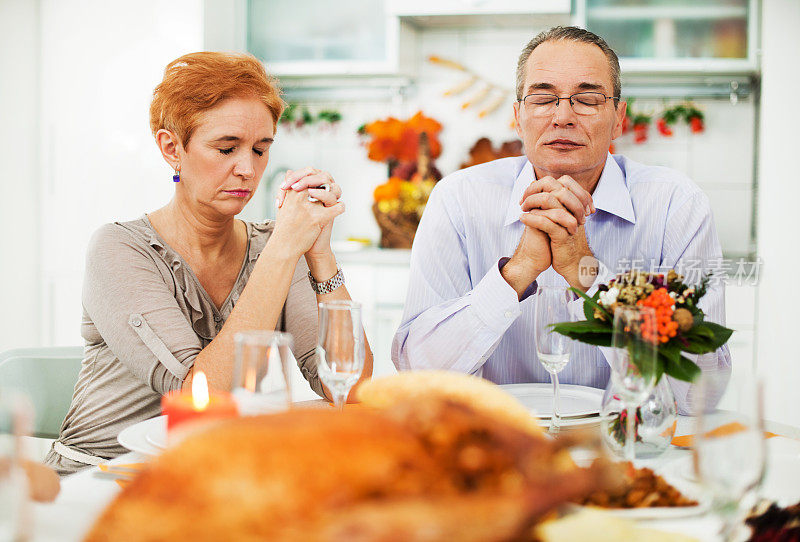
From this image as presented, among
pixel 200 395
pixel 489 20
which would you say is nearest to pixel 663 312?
pixel 200 395

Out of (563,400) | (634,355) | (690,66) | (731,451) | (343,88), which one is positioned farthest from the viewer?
(343,88)

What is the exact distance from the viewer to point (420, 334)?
4.93 ft

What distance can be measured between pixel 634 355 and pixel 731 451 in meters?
0.27

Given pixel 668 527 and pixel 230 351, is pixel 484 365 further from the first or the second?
pixel 668 527

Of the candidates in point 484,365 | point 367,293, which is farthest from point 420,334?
point 367,293

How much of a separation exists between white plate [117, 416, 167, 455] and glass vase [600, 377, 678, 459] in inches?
21.9

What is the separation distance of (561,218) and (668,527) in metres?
0.81

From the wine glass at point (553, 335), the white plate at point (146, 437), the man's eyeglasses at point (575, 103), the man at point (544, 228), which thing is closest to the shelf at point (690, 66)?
the man at point (544, 228)

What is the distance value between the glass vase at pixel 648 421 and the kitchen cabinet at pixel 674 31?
2532mm

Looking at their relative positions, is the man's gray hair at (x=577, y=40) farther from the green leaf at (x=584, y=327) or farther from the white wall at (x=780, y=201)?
the white wall at (x=780, y=201)

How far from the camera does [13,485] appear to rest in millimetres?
468

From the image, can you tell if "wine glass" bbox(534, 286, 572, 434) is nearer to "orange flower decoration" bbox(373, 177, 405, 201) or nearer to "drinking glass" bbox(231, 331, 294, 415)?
"drinking glass" bbox(231, 331, 294, 415)

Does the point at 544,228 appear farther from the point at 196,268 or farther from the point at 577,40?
the point at 196,268

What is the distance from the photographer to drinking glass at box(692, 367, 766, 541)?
584mm
